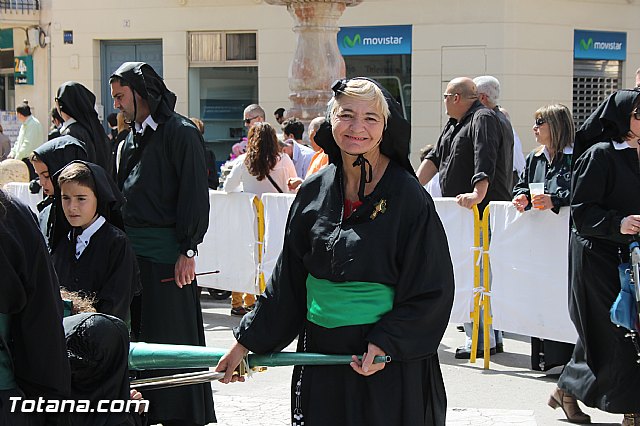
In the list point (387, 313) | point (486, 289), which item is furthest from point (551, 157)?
point (387, 313)

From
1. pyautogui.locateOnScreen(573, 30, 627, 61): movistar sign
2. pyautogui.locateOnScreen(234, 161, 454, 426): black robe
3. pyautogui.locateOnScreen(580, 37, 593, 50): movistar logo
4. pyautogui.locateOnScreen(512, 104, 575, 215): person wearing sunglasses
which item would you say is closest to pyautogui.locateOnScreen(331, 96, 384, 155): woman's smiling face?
pyautogui.locateOnScreen(234, 161, 454, 426): black robe

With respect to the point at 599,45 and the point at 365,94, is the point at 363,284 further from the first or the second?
the point at 599,45

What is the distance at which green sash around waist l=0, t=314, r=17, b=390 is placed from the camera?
3.50m

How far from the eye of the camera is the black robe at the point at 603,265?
6.52 m

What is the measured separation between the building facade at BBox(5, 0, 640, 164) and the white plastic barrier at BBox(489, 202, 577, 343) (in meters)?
13.7

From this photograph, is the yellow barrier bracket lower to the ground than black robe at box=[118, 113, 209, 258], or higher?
lower

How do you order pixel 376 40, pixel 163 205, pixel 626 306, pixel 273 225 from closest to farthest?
pixel 626 306 → pixel 163 205 → pixel 273 225 → pixel 376 40

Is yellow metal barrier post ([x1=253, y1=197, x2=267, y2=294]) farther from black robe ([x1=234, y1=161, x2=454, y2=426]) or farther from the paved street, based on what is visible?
black robe ([x1=234, y1=161, x2=454, y2=426])

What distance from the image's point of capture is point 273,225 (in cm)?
1066

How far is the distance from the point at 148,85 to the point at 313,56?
7.88 m

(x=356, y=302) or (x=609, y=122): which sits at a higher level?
(x=609, y=122)

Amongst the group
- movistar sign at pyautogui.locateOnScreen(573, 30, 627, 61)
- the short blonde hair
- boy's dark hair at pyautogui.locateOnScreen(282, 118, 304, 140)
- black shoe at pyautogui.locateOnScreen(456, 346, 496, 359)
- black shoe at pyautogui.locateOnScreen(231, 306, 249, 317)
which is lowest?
black shoe at pyautogui.locateOnScreen(231, 306, 249, 317)

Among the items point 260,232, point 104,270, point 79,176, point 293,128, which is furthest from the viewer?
point 293,128

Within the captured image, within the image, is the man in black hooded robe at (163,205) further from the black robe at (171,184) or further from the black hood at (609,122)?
the black hood at (609,122)
